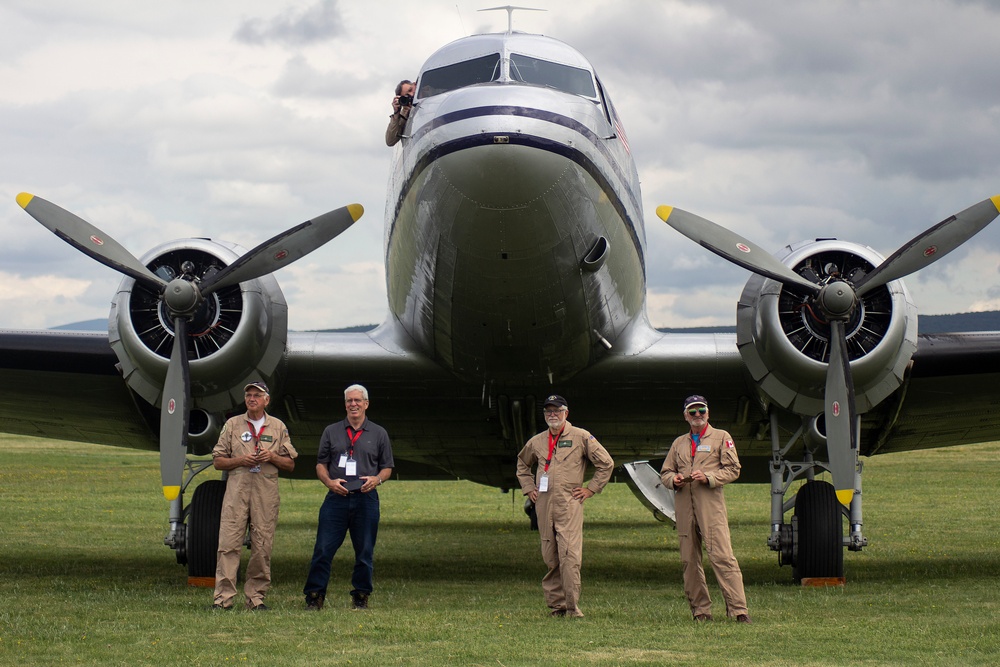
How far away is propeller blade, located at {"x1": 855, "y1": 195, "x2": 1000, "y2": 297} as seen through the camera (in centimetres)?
1037

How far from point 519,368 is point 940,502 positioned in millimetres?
16713

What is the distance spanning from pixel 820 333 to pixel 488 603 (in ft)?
12.8

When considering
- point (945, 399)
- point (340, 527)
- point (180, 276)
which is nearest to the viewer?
point (340, 527)

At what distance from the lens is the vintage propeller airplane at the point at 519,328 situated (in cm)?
927

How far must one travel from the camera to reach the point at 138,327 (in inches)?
428

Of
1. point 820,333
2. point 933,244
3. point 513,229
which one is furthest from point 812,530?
point 513,229

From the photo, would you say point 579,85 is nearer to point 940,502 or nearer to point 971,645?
point 971,645

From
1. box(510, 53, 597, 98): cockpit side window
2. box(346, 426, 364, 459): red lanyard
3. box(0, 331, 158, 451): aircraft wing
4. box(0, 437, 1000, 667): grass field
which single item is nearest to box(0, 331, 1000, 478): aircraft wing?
box(0, 331, 158, 451): aircraft wing

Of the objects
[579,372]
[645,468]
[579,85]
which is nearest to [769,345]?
[579,372]

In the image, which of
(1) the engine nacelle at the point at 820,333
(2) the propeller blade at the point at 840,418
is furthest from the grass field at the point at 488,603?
(1) the engine nacelle at the point at 820,333

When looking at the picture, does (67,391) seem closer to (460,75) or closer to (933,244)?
(460,75)

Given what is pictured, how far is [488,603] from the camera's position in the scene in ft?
31.6

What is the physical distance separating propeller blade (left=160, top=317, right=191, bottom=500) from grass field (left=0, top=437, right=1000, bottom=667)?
3.39 feet

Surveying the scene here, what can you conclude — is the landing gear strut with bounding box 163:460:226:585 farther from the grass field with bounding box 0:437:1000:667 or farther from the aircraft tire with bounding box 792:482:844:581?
the aircraft tire with bounding box 792:482:844:581
